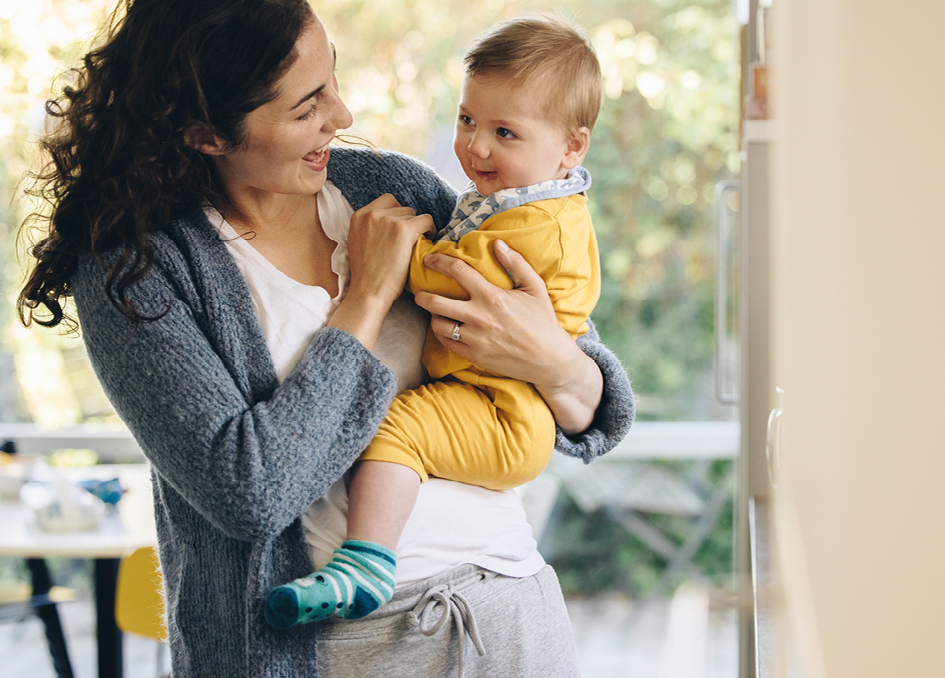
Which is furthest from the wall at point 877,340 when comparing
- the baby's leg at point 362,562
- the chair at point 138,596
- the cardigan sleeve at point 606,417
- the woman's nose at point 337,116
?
the chair at point 138,596

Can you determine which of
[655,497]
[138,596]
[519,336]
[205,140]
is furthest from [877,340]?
[655,497]

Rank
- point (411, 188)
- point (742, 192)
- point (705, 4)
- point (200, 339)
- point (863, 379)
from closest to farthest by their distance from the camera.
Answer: point (863, 379)
point (200, 339)
point (411, 188)
point (742, 192)
point (705, 4)

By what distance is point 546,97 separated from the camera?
1.22m

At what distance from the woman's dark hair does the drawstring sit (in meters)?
0.52

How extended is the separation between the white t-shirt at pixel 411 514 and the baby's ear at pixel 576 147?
417mm

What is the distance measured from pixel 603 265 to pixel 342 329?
2660 millimetres

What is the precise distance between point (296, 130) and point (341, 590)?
615 mm

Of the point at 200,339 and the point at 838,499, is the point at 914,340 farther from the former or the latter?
the point at 200,339

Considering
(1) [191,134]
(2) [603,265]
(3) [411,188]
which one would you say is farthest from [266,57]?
(2) [603,265]

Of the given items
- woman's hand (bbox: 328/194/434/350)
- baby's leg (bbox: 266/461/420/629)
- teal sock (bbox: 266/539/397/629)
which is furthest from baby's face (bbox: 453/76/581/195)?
teal sock (bbox: 266/539/397/629)

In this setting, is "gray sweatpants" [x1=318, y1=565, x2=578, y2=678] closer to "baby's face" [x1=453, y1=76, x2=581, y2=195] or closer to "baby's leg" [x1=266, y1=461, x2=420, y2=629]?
"baby's leg" [x1=266, y1=461, x2=420, y2=629]

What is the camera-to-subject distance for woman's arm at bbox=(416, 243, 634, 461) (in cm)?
112

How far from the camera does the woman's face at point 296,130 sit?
3.53ft

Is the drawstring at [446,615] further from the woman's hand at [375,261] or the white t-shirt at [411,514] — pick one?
the woman's hand at [375,261]
